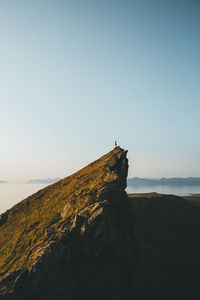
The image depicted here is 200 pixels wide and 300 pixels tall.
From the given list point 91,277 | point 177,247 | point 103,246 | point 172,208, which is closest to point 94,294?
point 91,277

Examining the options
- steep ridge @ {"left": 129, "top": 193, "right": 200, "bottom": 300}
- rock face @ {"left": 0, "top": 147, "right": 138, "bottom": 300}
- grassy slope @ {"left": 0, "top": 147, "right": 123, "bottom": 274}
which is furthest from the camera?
steep ridge @ {"left": 129, "top": 193, "right": 200, "bottom": 300}

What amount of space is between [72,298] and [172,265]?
1048 inches

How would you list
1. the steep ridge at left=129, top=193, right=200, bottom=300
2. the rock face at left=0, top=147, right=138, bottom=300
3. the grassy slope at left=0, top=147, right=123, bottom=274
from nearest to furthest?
1. the rock face at left=0, top=147, right=138, bottom=300
2. the grassy slope at left=0, top=147, right=123, bottom=274
3. the steep ridge at left=129, top=193, right=200, bottom=300

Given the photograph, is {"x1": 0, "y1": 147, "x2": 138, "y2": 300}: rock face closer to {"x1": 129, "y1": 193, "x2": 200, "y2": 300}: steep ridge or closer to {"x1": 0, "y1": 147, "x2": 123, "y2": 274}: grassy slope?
{"x1": 0, "y1": 147, "x2": 123, "y2": 274}: grassy slope

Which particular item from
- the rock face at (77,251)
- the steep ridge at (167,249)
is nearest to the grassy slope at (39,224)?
the rock face at (77,251)

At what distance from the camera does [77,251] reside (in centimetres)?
1536

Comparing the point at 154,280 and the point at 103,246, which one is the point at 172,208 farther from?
the point at 103,246

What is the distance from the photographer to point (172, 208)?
6575cm

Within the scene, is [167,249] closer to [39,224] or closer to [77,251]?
[77,251]

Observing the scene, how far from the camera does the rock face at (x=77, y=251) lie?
502 inches

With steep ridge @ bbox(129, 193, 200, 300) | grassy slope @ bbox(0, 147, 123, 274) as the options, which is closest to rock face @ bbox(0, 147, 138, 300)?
grassy slope @ bbox(0, 147, 123, 274)

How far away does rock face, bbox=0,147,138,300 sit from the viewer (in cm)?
1275

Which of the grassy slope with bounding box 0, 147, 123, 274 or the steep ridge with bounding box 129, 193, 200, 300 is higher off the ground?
the grassy slope with bounding box 0, 147, 123, 274

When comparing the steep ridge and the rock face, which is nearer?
the rock face
